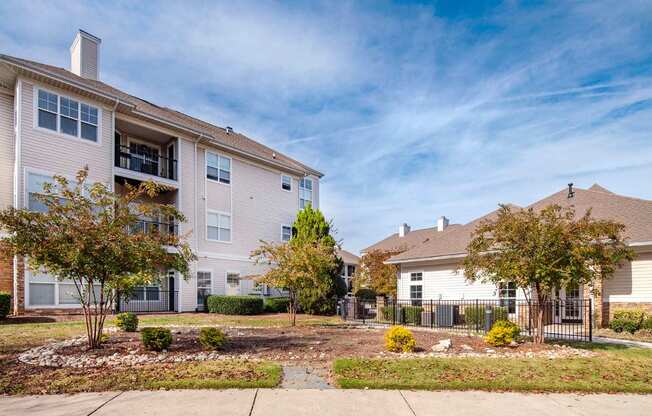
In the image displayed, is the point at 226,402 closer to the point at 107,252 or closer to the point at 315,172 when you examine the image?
the point at 107,252

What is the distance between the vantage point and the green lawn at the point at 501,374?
654 cm

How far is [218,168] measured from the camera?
80.8 ft

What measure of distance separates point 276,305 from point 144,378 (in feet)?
57.5

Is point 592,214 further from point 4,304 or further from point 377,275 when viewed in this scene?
point 4,304

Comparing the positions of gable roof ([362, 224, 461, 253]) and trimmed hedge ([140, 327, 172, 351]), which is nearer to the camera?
trimmed hedge ([140, 327, 172, 351])

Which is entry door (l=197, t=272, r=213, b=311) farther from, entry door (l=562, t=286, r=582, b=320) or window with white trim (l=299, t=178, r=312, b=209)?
entry door (l=562, t=286, r=582, b=320)

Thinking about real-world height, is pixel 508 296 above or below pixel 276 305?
above

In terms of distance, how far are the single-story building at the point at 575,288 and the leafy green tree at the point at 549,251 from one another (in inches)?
27.5

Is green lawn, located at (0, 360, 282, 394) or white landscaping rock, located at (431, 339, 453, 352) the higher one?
green lawn, located at (0, 360, 282, 394)

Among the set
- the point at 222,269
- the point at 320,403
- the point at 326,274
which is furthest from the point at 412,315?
the point at 320,403

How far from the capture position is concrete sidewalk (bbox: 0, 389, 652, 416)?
5.26 metres

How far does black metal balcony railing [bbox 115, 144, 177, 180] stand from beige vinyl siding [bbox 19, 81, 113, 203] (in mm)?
1569

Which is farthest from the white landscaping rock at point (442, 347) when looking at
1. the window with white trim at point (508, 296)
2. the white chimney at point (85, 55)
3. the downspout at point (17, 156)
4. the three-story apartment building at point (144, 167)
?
the white chimney at point (85, 55)

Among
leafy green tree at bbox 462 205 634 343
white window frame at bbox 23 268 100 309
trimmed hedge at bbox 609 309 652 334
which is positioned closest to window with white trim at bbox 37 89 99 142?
white window frame at bbox 23 268 100 309
